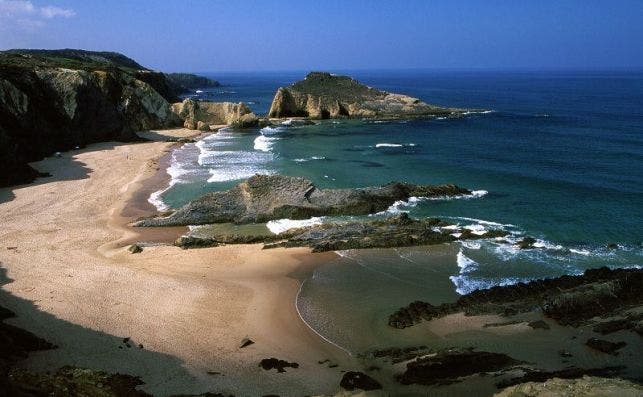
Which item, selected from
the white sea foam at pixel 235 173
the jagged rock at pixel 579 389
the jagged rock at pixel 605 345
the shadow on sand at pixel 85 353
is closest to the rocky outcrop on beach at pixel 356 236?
the shadow on sand at pixel 85 353

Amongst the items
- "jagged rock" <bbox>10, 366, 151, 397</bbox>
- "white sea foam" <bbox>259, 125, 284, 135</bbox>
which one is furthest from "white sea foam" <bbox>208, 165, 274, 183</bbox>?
"jagged rock" <bbox>10, 366, 151, 397</bbox>

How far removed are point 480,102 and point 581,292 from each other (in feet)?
286

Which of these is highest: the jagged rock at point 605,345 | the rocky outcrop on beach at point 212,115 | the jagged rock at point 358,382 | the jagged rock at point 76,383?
the rocky outcrop on beach at point 212,115

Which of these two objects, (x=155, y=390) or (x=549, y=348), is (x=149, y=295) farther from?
(x=549, y=348)

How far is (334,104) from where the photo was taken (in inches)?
3098

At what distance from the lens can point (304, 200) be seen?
98.4 feet

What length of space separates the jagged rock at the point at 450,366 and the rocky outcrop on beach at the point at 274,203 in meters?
15.9

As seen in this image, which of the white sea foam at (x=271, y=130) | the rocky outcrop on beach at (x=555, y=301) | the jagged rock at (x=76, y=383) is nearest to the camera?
the jagged rock at (x=76, y=383)

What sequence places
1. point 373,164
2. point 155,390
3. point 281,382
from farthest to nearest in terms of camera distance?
1. point 373,164
2. point 281,382
3. point 155,390

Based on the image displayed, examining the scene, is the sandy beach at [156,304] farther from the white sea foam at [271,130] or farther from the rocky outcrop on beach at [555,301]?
the white sea foam at [271,130]

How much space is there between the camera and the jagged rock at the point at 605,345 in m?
14.3

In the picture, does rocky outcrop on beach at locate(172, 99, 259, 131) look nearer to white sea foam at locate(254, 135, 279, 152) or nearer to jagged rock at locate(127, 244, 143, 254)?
white sea foam at locate(254, 135, 279, 152)

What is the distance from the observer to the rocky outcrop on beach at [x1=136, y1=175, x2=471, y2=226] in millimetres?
28703

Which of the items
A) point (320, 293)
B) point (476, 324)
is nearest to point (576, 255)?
point (476, 324)
